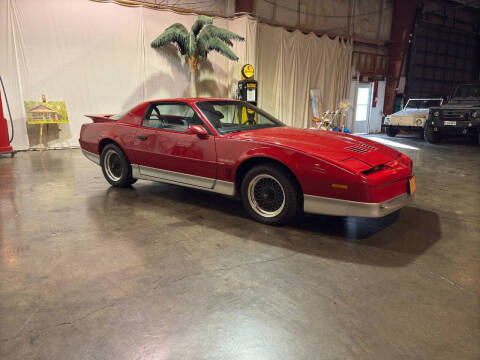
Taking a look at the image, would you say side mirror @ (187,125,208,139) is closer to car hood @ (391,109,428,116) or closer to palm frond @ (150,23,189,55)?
palm frond @ (150,23,189,55)

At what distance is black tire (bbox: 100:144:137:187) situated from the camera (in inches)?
165

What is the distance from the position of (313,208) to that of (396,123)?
9.49 meters

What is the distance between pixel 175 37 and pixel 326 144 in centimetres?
672

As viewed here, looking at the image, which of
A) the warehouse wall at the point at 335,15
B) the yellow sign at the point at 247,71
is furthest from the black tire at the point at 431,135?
the yellow sign at the point at 247,71

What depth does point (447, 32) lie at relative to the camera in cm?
1430

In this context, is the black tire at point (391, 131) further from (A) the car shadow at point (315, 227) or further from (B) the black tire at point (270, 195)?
(B) the black tire at point (270, 195)

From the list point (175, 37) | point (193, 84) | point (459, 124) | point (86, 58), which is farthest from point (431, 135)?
point (86, 58)

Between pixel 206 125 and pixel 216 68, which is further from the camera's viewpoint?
pixel 216 68

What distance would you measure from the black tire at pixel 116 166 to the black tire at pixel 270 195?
1.80 metres

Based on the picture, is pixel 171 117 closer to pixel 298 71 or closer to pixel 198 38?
pixel 198 38

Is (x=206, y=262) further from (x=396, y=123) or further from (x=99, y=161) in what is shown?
(x=396, y=123)

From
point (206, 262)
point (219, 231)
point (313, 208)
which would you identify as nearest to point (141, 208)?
point (219, 231)

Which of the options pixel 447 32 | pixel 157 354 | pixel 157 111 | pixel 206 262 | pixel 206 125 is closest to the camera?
pixel 157 354

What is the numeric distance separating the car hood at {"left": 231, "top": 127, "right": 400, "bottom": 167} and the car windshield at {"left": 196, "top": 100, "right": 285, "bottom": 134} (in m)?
0.19
